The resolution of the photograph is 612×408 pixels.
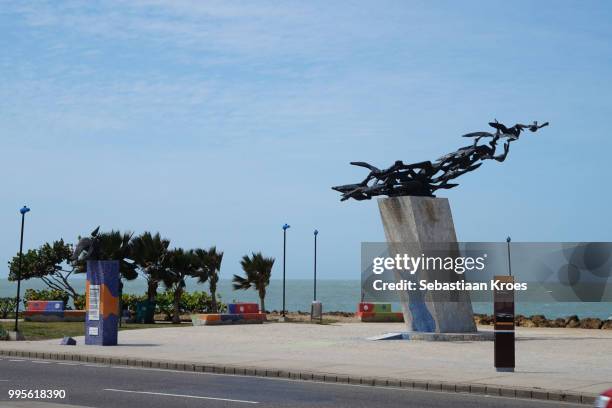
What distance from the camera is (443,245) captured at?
34.7m

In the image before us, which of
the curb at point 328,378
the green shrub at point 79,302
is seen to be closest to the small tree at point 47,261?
the green shrub at point 79,302

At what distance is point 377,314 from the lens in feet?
182

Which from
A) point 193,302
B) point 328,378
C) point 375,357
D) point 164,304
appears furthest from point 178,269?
point 328,378

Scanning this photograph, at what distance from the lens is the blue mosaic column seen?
3106cm

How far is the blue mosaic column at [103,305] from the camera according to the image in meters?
31.1

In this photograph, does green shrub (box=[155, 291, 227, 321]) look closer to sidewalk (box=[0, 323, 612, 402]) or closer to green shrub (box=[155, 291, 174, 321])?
green shrub (box=[155, 291, 174, 321])

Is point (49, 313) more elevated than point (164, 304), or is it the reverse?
point (164, 304)

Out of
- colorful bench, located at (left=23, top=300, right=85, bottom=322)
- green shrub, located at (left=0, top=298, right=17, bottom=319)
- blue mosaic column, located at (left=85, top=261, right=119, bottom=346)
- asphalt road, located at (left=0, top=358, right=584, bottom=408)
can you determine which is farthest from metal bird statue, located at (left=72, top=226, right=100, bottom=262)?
green shrub, located at (left=0, top=298, right=17, bottom=319)

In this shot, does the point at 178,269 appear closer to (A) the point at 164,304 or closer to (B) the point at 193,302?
(A) the point at 164,304

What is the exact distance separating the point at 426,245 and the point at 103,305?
37.6 feet

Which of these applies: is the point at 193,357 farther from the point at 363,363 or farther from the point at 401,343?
the point at 401,343

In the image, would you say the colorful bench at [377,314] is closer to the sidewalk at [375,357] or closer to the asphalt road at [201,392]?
the sidewalk at [375,357]

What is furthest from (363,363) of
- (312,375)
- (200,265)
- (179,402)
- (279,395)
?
(200,265)

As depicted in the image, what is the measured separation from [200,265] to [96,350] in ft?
80.5
